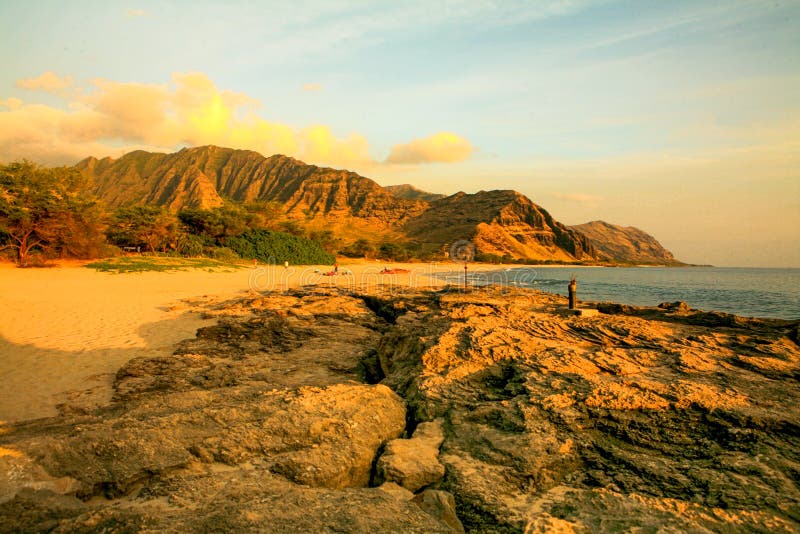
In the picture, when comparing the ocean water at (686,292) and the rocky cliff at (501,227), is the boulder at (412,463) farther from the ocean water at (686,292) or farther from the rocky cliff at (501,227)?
the rocky cliff at (501,227)

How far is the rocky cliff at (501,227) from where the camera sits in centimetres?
12494

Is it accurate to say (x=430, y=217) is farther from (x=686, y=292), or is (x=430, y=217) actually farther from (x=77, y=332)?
(x=77, y=332)

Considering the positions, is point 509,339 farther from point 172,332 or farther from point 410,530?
point 172,332

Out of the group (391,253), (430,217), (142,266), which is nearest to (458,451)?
(142,266)

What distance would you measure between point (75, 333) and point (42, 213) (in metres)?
23.8

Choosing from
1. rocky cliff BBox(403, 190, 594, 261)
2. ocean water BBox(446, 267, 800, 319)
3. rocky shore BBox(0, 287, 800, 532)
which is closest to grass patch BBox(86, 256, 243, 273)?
ocean water BBox(446, 267, 800, 319)

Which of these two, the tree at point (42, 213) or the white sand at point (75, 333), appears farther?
the tree at point (42, 213)

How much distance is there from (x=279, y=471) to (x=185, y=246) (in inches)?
1704

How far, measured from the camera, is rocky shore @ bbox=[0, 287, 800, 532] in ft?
7.43

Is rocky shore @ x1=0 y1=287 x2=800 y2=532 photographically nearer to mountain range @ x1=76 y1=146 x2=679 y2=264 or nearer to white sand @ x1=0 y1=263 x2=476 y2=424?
white sand @ x1=0 y1=263 x2=476 y2=424

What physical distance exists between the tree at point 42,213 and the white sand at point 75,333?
8.12m

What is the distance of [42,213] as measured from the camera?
2622 centimetres

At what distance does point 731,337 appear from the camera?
6.14m

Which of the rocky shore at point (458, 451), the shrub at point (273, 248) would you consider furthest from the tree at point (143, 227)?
the rocky shore at point (458, 451)
